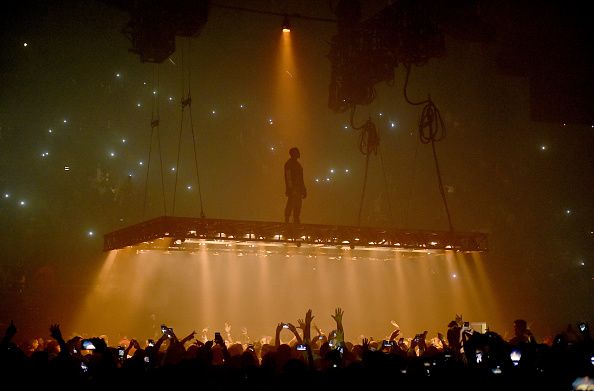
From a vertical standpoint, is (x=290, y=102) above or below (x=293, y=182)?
above

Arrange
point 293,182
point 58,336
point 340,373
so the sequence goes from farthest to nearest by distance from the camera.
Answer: point 293,182 < point 58,336 < point 340,373

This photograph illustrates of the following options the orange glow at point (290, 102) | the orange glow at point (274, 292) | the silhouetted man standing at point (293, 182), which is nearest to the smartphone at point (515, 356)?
the silhouetted man standing at point (293, 182)

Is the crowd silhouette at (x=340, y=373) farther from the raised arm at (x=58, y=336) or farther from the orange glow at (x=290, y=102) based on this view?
the orange glow at (x=290, y=102)

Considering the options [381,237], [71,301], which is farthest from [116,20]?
[381,237]

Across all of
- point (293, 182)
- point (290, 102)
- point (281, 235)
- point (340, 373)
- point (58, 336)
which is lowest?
point (340, 373)

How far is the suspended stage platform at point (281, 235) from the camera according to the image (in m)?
11.6

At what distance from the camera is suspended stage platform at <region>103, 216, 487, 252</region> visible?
38.1 feet

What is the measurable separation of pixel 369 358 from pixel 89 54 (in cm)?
1438

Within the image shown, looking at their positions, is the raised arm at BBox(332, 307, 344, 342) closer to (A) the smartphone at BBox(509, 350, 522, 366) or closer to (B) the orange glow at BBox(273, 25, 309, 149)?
(A) the smartphone at BBox(509, 350, 522, 366)

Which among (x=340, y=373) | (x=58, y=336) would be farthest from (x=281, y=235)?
(x=340, y=373)

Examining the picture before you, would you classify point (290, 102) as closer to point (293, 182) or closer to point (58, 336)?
point (293, 182)

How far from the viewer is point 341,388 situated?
4.25 metres

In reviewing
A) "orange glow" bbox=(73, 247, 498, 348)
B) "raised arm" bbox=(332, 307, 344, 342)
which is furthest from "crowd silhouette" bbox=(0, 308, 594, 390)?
"orange glow" bbox=(73, 247, 498, 348)

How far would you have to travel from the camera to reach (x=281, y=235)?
1235cm
